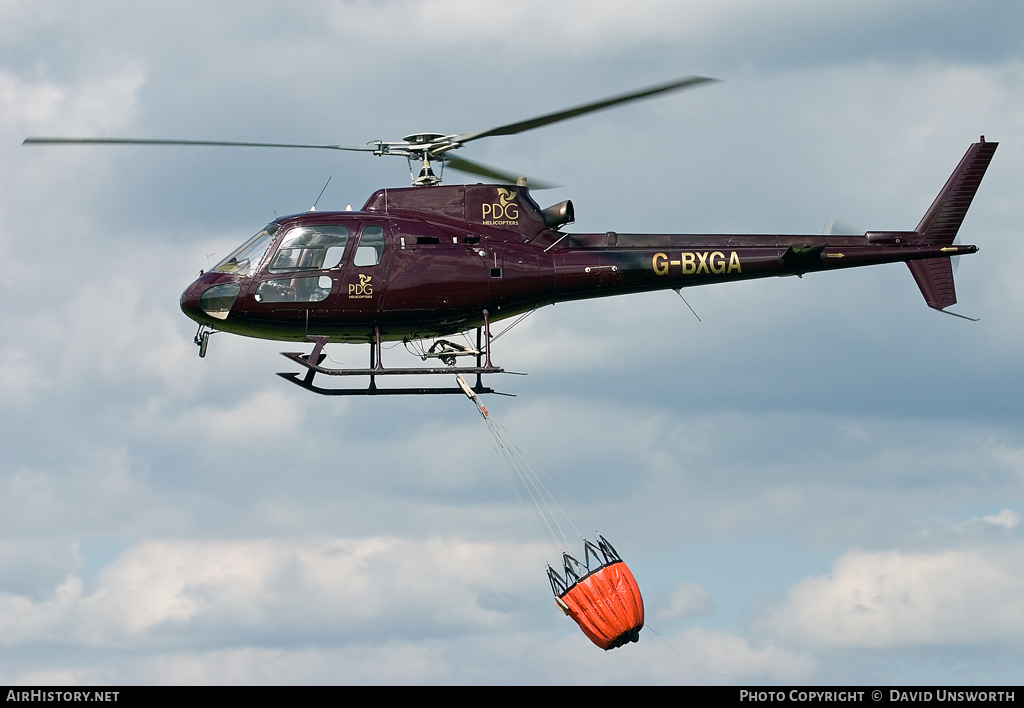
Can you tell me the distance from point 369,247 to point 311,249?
139 cm

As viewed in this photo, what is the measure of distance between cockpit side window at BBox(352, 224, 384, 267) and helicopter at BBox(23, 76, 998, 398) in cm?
2

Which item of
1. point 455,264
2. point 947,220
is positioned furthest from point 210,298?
point 947,220

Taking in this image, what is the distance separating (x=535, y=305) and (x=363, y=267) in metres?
4.40

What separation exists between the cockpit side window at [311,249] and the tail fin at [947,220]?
46.9 ft

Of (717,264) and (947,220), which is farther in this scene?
(947,220)

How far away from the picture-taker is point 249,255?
4525 cm

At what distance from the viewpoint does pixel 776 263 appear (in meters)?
45.8

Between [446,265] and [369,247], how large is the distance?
6.23ft

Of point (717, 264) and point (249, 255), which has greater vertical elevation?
point (249, 255)

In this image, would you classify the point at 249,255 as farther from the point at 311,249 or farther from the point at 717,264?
the point at 717,264
